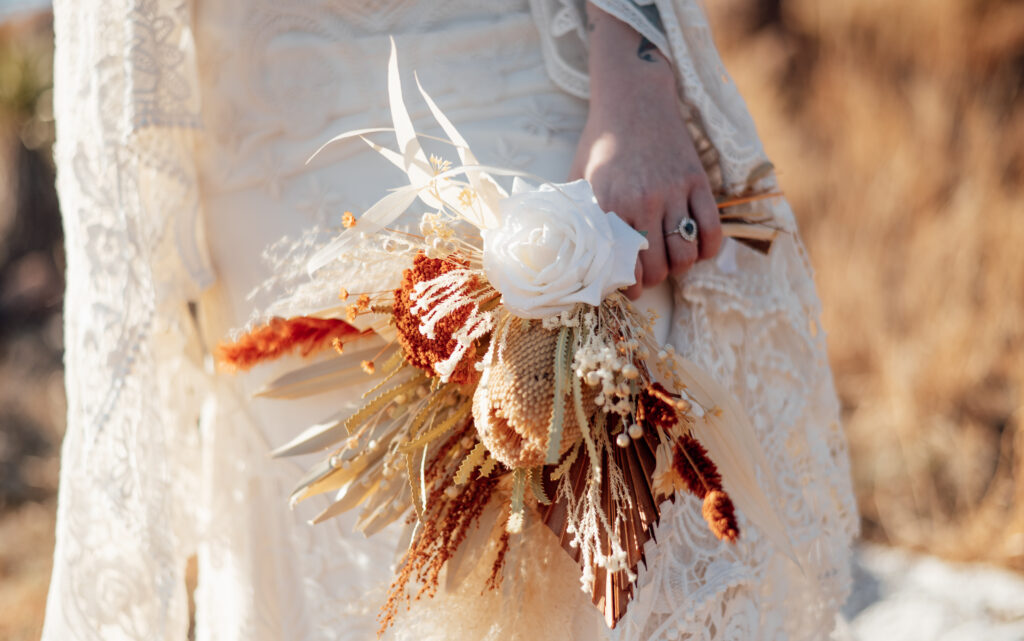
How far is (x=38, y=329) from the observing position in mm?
6230

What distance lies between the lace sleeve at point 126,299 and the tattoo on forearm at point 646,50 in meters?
0.68

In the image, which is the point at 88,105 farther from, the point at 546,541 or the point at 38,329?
the point at 38,329

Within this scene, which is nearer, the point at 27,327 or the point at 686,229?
the point at 686,229

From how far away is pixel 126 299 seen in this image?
1.18 metres

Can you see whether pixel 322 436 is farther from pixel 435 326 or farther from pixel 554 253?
pixel 554 253

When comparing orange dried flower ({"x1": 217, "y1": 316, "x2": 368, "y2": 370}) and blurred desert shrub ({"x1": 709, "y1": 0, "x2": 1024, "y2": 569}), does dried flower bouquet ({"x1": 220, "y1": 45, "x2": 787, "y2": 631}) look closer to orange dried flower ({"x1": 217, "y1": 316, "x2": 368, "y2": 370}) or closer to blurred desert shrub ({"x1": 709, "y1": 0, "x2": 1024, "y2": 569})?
orange dried flower ({"x1": 217, "y1": 316, "x2": 368, "y2": 370})

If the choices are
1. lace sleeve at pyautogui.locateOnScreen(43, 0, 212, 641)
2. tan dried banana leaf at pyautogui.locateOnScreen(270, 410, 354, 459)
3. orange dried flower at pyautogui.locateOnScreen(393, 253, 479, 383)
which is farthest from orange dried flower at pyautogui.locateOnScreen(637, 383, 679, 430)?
lace sleeve at pyautogui.locateOnScreen(43, 0, 212, 641)

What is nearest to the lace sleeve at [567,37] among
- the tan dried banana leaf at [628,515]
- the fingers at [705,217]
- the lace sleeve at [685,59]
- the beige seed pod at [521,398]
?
the lace sleeve at [685,59]

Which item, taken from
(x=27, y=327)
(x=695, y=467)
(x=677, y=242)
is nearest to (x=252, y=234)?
(x=677, y=242)

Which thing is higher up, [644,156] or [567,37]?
[567,37]

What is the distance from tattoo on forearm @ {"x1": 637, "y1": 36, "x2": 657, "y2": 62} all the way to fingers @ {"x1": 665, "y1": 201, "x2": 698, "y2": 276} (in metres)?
0.24

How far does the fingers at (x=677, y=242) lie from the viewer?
1082mm

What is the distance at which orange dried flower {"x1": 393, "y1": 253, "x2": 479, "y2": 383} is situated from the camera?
96 cm

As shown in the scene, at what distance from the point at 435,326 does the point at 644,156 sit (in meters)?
0.38
